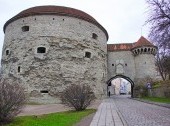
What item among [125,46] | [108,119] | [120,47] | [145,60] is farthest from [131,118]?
[125,46]

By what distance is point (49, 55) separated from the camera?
69.8 ft

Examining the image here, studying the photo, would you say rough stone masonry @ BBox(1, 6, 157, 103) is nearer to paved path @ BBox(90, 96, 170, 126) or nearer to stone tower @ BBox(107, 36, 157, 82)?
stone tower @ BBox(107, 36, 157, 82)

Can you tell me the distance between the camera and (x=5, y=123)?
24.6 ft

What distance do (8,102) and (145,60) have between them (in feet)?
77.8

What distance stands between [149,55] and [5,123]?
24.3 meters

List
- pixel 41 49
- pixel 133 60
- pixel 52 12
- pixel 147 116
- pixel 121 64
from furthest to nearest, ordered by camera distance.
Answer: pixel 133 60
pixel 121 64
pixel 52 12
pixel 41 49
pixel 147 116

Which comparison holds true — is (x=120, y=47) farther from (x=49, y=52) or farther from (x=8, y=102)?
(x=8, y=102)

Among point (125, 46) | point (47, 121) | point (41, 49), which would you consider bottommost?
point (47, 121)

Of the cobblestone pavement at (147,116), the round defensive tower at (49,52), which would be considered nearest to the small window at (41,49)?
the round defensive tower at (49,52)

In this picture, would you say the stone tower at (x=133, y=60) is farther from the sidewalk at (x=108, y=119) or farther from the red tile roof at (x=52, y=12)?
the sidewalk at (x=108, y=119)

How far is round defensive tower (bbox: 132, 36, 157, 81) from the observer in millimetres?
28797

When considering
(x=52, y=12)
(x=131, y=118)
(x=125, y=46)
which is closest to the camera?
(x=131, y=118)

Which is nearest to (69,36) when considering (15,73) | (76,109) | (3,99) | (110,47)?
(15,73)

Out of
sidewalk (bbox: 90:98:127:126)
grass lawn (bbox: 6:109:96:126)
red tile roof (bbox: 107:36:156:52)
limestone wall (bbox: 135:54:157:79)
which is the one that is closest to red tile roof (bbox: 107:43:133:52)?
red tile roof (bbox: 107:36:156:52)
